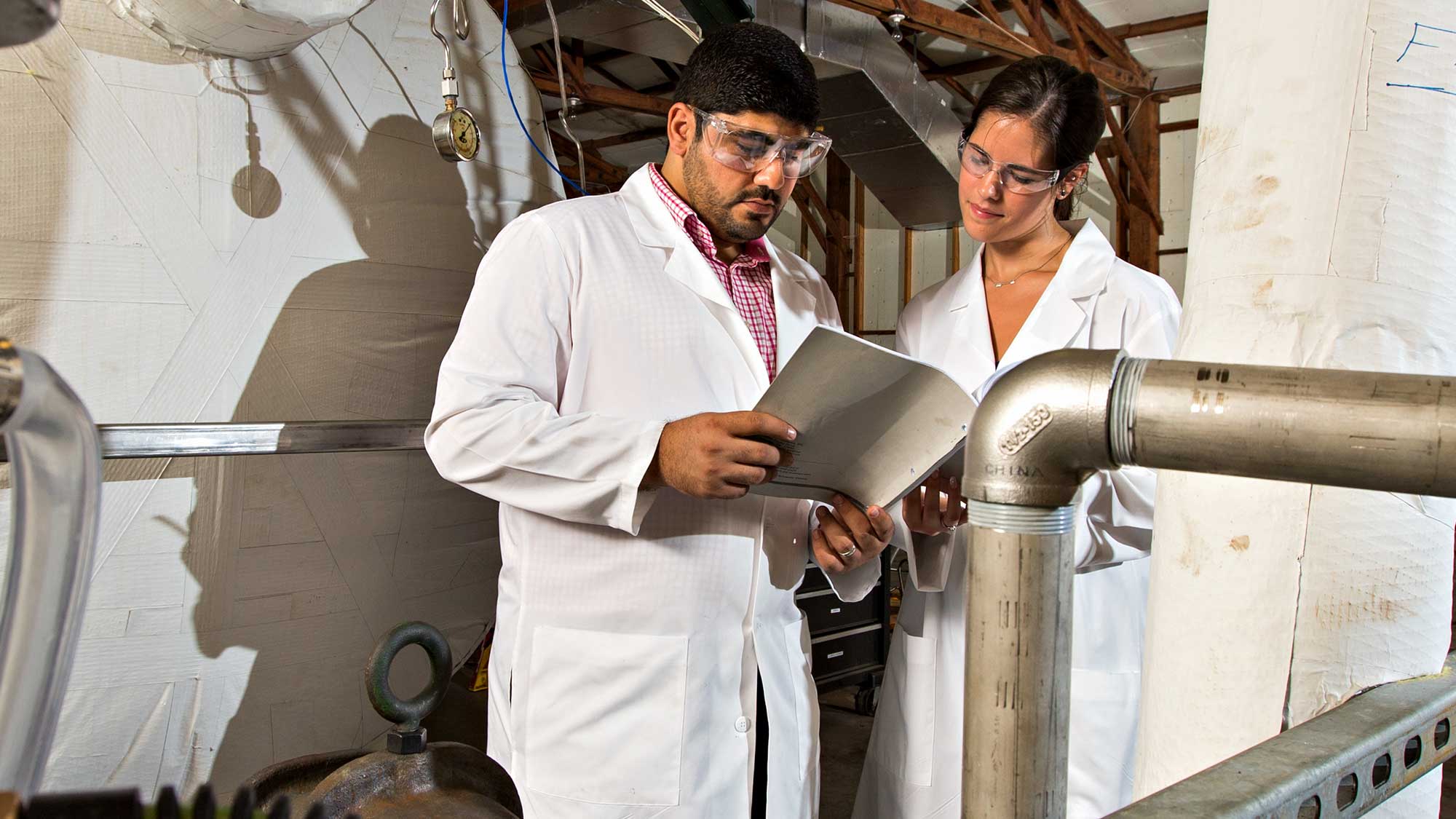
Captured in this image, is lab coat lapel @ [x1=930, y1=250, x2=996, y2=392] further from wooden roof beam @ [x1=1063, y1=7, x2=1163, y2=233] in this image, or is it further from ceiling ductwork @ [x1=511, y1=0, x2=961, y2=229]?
wooden roof beam @ [x1=1063, y1=7, x2=1163, y2=233]

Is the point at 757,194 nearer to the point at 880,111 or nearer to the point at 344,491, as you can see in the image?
the point at 344,491

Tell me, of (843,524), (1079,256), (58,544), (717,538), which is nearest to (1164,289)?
(1079,256)

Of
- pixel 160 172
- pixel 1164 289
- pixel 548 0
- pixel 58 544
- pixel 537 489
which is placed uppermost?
pixel 548 0

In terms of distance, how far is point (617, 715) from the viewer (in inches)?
55.0

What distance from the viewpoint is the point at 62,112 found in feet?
5.24

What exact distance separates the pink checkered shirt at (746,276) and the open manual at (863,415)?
340mm

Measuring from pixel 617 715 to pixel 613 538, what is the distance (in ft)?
0.82

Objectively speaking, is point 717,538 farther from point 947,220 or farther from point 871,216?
point 871,216

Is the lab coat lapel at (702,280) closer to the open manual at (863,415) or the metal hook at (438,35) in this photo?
the open manual at (863,415)

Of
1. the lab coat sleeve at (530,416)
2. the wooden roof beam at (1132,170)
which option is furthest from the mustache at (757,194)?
the wooden roof beam at (1132,170)

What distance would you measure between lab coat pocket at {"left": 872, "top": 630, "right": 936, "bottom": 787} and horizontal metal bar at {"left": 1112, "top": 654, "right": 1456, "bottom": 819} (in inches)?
33.6

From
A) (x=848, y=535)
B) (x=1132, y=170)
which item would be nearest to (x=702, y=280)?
(x=848, y=535)

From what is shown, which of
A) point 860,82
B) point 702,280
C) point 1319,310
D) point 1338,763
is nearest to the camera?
point 1338,763

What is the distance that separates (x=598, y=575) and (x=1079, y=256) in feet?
3.20
